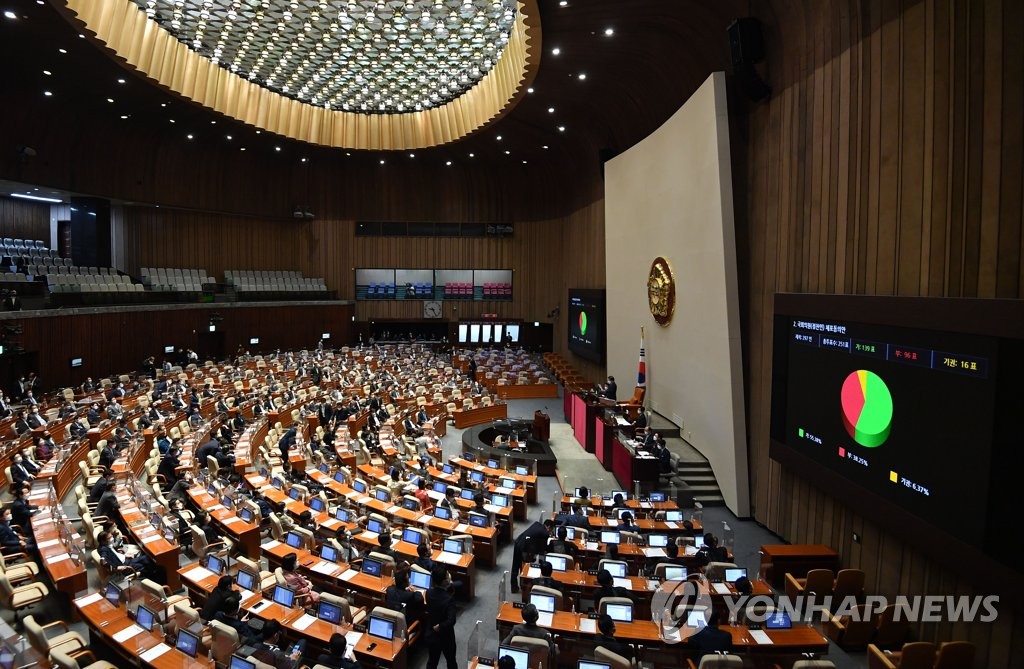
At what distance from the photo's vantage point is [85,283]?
19672 mm

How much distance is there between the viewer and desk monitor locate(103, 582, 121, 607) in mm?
5984

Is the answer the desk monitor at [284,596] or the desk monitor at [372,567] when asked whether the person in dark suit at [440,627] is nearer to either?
the desk monitor at [372,567]

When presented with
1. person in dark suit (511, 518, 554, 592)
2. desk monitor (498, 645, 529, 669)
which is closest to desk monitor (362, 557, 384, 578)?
person in dark suit (511, 518, 554, 592)

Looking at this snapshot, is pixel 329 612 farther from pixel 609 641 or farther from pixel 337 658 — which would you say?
pixel 609 641

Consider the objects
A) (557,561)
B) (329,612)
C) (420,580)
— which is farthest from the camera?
(557,561)

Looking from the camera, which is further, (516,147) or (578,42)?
(516,147)

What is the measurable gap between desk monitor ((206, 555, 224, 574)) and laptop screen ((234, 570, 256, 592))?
38cm

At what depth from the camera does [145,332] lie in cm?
2116

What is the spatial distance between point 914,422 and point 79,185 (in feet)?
86.5

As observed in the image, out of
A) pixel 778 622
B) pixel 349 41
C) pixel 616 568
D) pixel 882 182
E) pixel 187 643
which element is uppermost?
pixel 349 41

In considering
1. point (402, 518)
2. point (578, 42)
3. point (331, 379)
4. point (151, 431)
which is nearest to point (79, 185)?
point (331, 379)

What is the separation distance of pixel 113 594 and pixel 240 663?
240 cm

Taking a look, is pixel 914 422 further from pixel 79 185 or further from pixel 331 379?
pixel 79 185

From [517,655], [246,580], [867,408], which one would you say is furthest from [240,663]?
[867,408]
